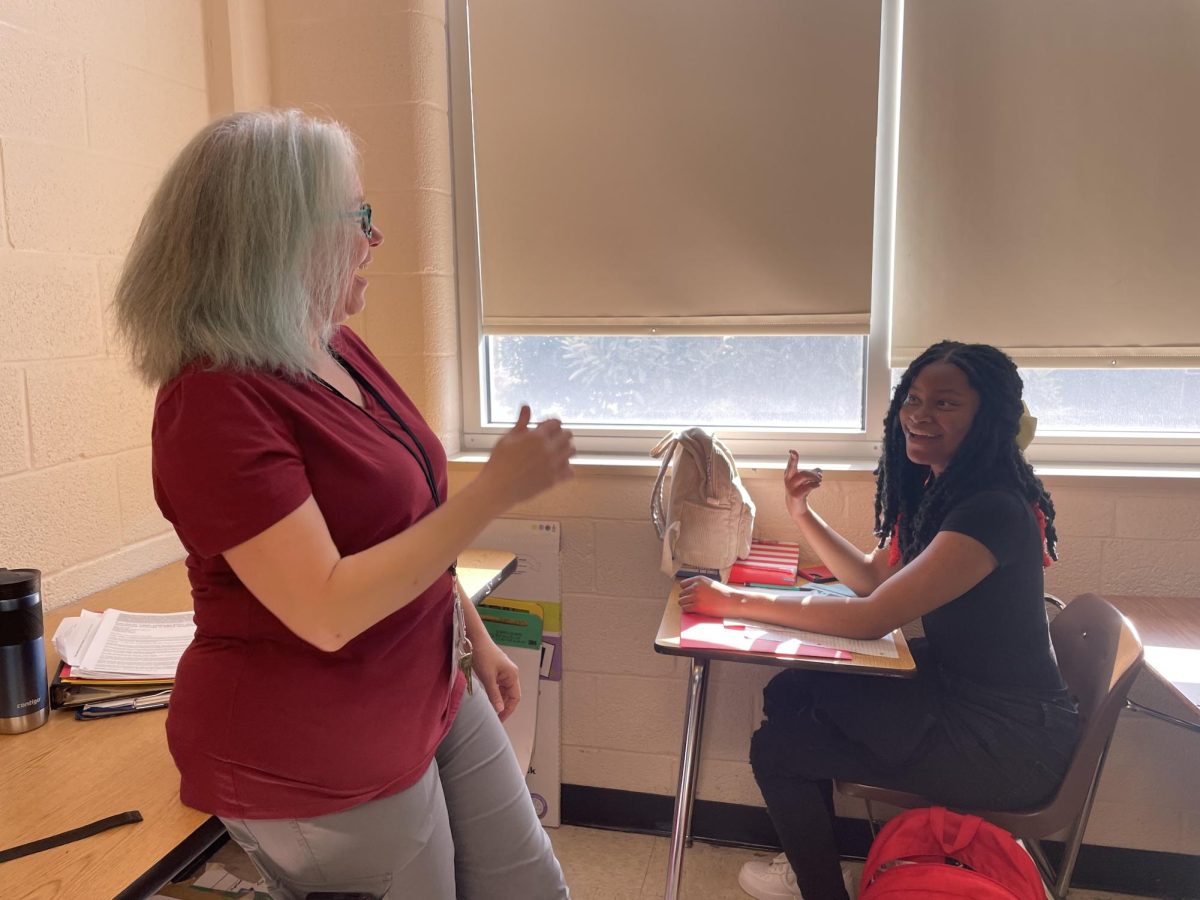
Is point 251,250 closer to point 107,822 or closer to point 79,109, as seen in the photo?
point 107,822

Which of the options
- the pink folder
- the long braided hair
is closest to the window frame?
the long braided hair

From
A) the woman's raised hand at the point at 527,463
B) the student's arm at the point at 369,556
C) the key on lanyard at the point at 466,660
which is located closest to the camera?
the student's arm at the point at 369,556

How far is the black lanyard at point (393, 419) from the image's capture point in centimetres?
111

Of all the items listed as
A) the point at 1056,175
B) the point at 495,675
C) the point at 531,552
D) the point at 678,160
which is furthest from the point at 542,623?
the point at 1056,175

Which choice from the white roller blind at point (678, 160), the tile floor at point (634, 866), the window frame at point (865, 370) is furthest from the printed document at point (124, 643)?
the white roller blind at point (678, 160)

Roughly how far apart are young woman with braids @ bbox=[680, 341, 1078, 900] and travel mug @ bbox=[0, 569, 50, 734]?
112cm

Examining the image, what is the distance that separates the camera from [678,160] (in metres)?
2.22

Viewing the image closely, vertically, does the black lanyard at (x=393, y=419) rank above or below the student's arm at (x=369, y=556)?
above

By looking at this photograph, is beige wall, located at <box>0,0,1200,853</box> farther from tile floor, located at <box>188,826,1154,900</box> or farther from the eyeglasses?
the eyeglasses

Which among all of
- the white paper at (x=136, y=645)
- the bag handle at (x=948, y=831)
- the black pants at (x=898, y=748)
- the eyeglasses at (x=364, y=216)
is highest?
the eyeglasses at (x=364, y=216)

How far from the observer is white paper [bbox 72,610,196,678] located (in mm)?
1399

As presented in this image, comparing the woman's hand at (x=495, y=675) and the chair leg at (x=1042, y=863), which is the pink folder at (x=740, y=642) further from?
the chair leg at (x=1042, y=863)

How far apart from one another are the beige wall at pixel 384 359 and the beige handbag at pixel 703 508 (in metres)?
0.20

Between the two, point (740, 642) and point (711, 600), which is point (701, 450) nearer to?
point (711, 600)
